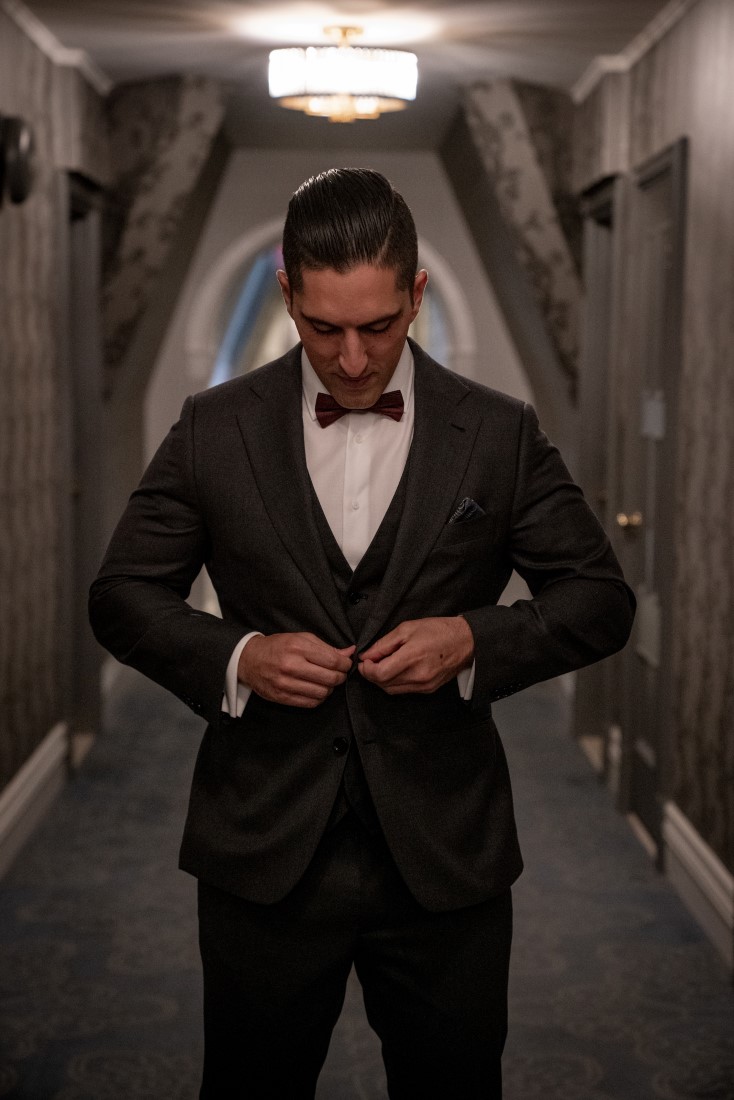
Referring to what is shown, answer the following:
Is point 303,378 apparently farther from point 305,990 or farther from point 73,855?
point 73,855

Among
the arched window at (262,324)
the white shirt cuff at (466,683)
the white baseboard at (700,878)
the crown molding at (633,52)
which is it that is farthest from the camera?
the arched window at (262,324)

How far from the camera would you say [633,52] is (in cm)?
450

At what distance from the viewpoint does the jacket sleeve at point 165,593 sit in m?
1.46

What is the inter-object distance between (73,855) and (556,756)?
75.4 inches

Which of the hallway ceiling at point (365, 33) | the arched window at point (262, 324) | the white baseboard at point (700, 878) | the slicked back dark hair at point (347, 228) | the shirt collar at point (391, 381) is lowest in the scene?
the white baseboard at point (700, 878)

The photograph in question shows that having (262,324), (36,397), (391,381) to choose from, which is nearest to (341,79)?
(36,397)

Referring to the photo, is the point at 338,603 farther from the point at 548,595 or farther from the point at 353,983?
the point at 353,983

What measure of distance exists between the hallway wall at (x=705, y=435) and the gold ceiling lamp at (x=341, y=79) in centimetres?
83

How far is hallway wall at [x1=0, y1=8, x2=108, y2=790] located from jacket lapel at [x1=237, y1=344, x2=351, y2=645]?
8.46ft

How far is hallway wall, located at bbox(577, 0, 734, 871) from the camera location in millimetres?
3316

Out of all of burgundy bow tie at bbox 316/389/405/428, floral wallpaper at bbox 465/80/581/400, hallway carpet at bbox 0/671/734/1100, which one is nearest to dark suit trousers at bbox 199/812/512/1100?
burgundy bow tie at bbox 316/389/405/428

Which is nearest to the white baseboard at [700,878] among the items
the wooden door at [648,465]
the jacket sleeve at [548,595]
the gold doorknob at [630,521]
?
the wooden door at [648,465]

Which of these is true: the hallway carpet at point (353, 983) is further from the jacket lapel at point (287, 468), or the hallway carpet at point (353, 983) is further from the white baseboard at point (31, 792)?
the jacket lapel at point (287, 468)

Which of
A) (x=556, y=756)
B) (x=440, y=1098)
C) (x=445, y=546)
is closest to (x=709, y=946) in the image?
(x=556, y=756)
